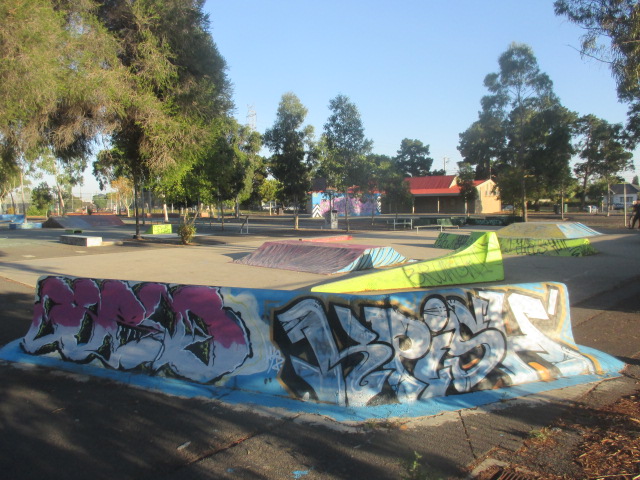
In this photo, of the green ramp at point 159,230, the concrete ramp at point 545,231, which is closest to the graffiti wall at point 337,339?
the concrete ramp at point 545,231

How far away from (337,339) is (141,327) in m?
2.47

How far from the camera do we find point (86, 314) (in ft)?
19.5

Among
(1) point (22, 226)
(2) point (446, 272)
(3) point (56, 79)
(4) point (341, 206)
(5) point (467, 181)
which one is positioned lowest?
(2) point (446, 272)

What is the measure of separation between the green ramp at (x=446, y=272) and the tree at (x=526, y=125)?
2614 cm

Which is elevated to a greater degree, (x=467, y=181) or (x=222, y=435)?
(x=467, y=181)

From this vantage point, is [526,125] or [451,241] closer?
[451,241]

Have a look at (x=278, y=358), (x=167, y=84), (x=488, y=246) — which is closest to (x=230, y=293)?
(x=278, y=358)

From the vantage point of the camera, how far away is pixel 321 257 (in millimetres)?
14844

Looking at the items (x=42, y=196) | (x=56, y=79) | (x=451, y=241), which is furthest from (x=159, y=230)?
(x=42, y=196)

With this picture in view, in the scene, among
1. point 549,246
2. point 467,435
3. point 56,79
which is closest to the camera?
point 467,435

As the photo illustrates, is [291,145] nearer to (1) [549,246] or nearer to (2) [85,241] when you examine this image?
(2) [85,241]

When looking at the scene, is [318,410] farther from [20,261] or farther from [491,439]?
[20,261]

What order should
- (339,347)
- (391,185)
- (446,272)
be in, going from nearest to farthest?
(339,347)
(446,272)
(391,185)

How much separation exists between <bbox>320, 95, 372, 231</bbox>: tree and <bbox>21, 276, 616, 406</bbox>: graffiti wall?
27.4m
